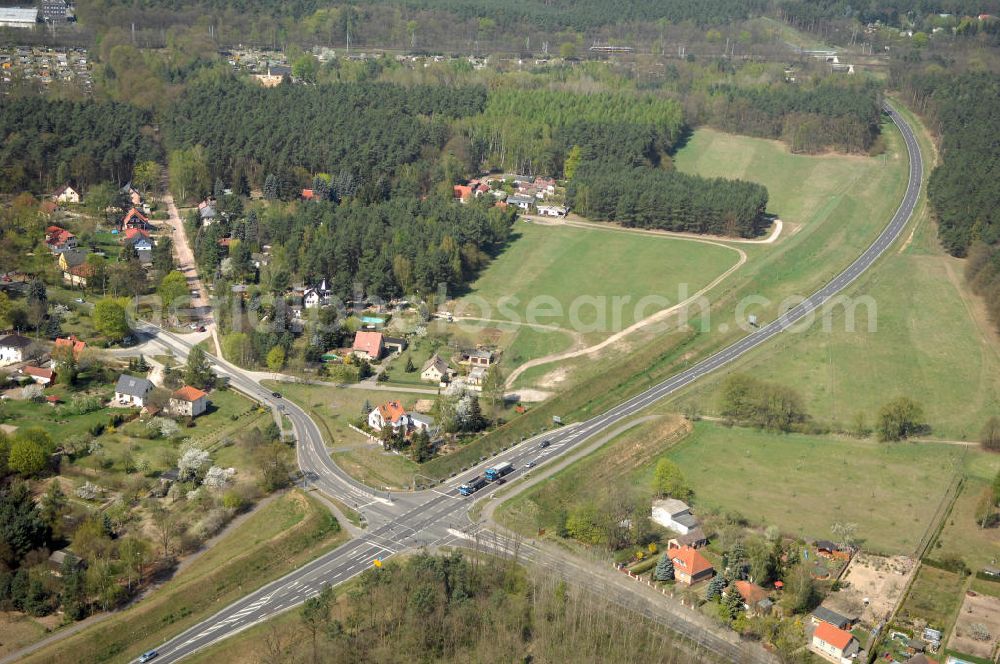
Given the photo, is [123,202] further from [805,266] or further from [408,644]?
[408,644]

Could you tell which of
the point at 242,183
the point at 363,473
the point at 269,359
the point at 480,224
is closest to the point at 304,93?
the point at 242,183

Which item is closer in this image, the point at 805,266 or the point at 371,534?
the point at 371,534

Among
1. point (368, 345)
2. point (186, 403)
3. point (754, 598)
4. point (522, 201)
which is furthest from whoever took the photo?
point (522, 201)

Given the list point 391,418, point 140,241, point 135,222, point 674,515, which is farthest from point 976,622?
point 135,222

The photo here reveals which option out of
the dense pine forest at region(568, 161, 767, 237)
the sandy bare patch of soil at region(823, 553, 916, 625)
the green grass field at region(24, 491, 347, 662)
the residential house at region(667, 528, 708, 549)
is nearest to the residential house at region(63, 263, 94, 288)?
the green grass field at region(24, 491, 347, 662)

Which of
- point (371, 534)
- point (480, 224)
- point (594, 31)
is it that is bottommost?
point (371, 534)

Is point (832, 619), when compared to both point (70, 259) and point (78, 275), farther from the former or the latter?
point (70, 259)
